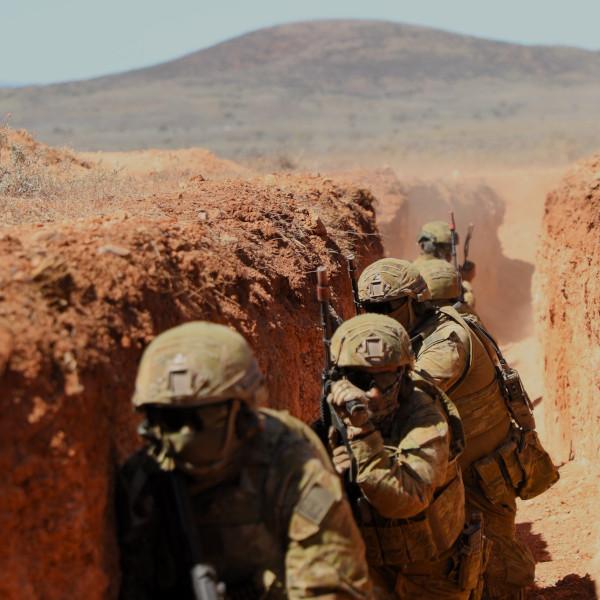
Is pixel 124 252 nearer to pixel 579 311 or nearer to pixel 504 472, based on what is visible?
pixel 504 472

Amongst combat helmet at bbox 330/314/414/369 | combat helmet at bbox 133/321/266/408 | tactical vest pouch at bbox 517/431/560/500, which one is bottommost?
tactical vest pouch at bbox 517/431/560/500

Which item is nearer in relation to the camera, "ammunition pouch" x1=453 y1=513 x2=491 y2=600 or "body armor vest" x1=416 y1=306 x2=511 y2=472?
"ammunition pouch" x1=453 y1=513 x2=491 y2=600

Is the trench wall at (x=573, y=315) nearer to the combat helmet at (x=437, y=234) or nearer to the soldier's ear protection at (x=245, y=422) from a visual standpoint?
Result: the combat helmet at (x=437, y=234)

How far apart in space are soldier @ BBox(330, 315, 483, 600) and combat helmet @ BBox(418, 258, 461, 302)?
266 centimetres

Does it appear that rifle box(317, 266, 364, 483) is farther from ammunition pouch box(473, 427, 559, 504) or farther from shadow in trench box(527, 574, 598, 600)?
shadow in trench box(527, 574, 598, 600)

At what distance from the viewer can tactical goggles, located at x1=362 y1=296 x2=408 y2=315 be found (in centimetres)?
572

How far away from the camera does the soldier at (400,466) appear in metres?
3.96

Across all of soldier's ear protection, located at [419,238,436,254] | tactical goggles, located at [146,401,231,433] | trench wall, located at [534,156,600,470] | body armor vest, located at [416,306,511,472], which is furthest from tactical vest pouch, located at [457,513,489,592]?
soldier's ear protection, located at [419,238,436,254]

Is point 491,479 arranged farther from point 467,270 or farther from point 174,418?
point 467,270

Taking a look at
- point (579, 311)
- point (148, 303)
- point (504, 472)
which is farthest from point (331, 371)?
point (579, 311)

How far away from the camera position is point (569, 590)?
6.80 metres

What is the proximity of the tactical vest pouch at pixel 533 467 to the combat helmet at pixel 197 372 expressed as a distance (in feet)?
11.7

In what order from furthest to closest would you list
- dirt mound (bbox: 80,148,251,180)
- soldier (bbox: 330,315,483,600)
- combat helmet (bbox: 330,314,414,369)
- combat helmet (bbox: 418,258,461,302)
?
dirt mound (bbox: 80,148,251,180), combat helmet (bbox: 418,258,461,302), combat helmet (bbox: 330,314,414,369), soldier (bbox: 330,315,483,600)

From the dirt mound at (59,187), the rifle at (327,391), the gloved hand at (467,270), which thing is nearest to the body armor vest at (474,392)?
the rifle at (327,391)
